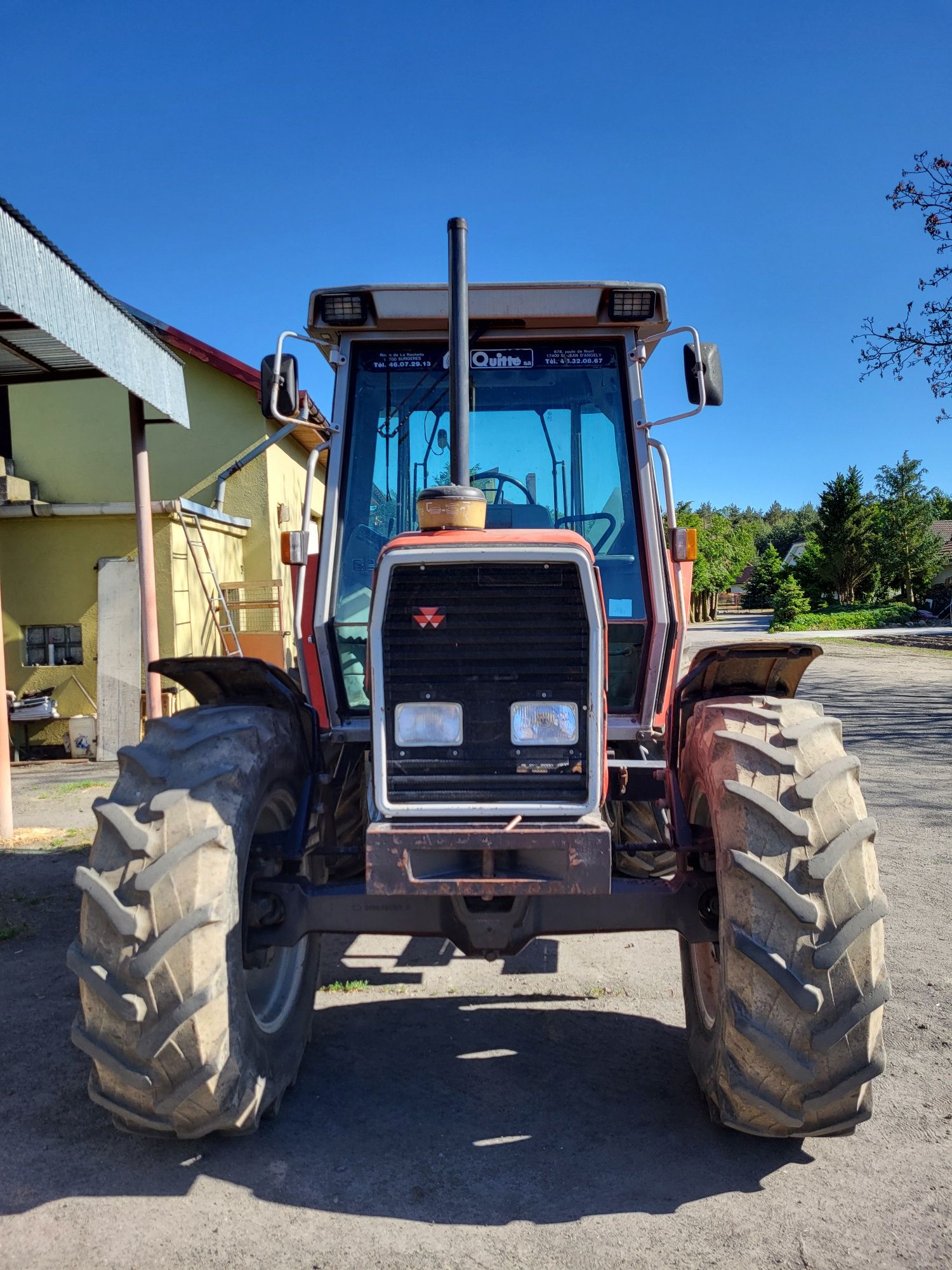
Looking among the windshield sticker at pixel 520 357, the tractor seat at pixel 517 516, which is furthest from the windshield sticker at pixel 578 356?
the tractor seat at pixel 517 516

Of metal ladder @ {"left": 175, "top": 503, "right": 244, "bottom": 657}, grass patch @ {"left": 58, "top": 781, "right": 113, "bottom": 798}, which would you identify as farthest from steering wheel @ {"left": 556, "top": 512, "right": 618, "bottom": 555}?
metal ladder @ {"left": 175, "top": 503, "right": 244, "bottom": 657}

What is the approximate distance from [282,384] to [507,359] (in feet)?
3.27

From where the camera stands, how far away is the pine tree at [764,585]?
2283 inches

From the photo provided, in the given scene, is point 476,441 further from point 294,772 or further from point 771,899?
point 771,899

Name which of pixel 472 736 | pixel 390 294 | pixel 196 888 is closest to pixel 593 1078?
pixel 472 736

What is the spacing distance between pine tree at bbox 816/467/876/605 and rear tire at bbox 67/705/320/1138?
4910cm

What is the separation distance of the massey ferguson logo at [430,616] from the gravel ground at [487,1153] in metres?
1.68

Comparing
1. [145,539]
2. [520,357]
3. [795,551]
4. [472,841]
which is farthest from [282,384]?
[795,551]

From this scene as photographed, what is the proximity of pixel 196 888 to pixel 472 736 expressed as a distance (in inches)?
36.7

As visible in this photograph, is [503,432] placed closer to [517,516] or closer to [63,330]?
[517,516]

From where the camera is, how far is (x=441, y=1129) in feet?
10.8

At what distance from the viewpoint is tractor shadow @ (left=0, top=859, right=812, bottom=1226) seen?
2.92 metres

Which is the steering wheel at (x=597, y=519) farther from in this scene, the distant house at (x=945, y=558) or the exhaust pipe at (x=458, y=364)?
the distant house at (x=945, y=558)

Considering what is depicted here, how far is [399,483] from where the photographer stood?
4.31 metres
